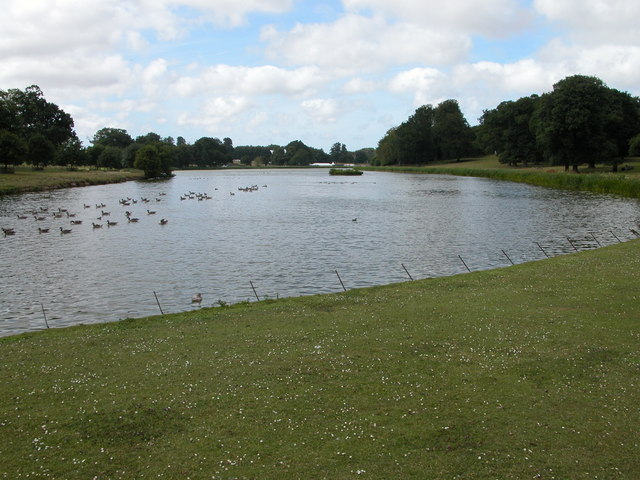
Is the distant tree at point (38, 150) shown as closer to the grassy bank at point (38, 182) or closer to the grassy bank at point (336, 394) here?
the grassy bank at point (38, 182)

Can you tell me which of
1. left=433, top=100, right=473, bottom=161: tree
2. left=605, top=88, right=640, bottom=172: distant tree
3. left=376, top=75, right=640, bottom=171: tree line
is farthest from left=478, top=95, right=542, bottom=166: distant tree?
left=433, top=100, right=473, bottom=161: tree

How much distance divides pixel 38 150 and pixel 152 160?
34.4 m

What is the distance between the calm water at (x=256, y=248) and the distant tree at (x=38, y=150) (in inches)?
2632

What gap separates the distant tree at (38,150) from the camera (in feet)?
413

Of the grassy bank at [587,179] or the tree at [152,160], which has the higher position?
the tree at [152,160]

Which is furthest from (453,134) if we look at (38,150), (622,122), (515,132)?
(38,150)

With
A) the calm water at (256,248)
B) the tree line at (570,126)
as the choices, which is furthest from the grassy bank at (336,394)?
the tree line at (570,126)

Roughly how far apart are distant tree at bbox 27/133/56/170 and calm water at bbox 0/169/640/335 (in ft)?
219

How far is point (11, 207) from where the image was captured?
6644cm

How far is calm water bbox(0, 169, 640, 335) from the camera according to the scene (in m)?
23.9

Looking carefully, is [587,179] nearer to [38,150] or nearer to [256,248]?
[256,248]

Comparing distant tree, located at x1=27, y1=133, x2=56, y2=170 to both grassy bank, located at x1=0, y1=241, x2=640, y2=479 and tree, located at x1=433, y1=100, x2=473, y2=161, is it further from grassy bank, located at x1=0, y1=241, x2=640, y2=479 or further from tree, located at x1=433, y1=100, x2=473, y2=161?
tree, located at x1=433, y1=100, x2=473, y2=161

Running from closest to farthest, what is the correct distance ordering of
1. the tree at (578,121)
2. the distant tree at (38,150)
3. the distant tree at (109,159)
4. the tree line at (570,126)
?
the tree at (578,121), the tree line at (570,126), the distant tree at (38,150), the distant tree at (109,159)

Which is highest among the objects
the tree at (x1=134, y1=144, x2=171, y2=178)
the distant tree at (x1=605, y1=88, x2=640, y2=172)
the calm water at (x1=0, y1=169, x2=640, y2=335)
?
the distant tree at (x1=605, y1=88, x2=640, y2=172)
